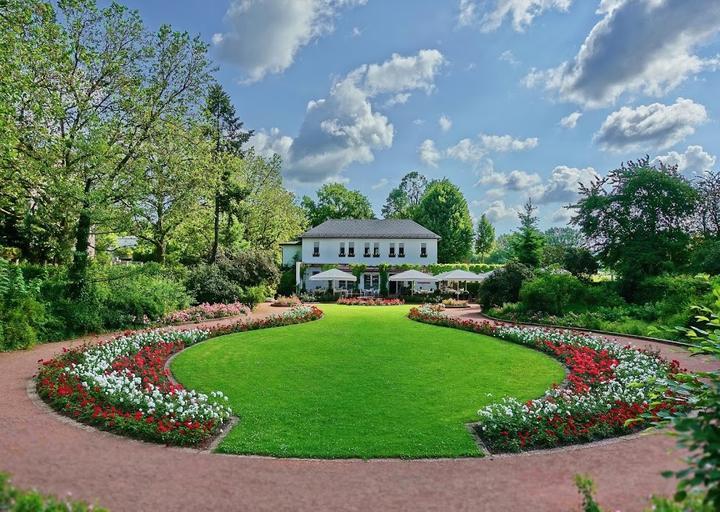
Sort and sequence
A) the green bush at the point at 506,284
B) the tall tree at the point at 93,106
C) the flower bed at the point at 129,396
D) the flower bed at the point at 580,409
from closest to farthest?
1. the flower bed at the point at 580,409
2. the flower bed at the point at 129,396
3. the tall tree at the point at 93,106
4. the green bush at the point at 506,284

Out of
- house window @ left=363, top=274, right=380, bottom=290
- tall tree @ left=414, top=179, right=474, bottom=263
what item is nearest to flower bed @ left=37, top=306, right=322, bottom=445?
house window @ left=363, top=274, right=380, bottom=290

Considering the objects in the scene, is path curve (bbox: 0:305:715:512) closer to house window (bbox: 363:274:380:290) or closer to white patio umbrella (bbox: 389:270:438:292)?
white patio umbrella (bbox: 389:270:438:292)

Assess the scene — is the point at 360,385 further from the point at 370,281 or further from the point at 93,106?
the point at 370,281

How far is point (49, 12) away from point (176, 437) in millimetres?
16633

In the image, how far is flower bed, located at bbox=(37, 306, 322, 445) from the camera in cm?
Result: 734

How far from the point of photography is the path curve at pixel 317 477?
5230 millimetres

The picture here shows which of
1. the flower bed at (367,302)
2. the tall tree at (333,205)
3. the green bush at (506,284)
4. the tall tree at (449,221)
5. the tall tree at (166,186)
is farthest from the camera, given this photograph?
the tall tree at (333,205)

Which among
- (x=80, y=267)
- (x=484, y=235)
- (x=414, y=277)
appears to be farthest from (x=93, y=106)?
(x=484, y=235)

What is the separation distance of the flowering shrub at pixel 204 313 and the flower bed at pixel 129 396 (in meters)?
7.39

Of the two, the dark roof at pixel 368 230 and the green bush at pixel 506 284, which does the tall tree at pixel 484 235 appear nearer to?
the dark roof at pixel 368 230

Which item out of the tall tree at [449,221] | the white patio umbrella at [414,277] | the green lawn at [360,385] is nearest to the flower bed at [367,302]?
the white patio umbrella at [414,277]

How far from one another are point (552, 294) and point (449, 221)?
3793 centimetres

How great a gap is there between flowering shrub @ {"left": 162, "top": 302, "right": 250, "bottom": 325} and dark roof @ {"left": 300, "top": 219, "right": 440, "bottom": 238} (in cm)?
1950

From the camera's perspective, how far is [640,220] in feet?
84.7
